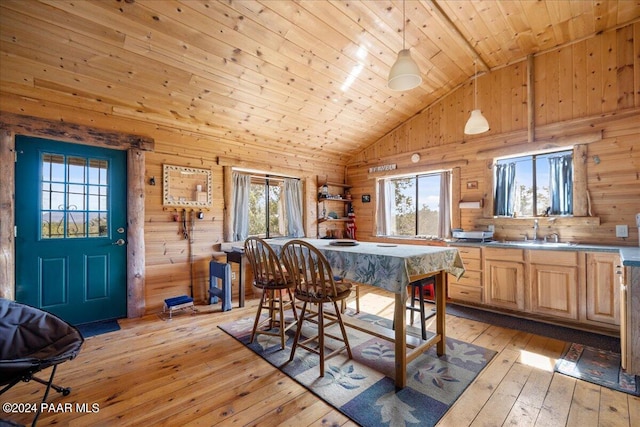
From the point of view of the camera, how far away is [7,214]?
2863 millimetres

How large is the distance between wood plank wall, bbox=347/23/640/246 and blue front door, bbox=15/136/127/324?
479cm

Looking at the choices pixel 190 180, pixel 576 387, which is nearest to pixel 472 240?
pixel 576 387

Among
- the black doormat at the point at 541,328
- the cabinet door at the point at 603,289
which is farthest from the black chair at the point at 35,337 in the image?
the cabinet door at the point at 603,289

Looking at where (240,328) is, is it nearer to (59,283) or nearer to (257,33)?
(59,283)

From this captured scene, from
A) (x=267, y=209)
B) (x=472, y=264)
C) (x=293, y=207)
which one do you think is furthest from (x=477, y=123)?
(x=267, y=209)

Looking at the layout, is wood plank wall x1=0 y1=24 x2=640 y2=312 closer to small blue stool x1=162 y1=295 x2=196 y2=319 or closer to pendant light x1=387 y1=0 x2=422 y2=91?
small blue stool x1=162 y1=295 x2=196 y2=319

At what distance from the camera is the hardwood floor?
177 cm

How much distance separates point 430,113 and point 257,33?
330cm

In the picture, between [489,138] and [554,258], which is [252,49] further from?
[554,258]

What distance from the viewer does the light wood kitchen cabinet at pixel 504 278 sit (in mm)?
3523

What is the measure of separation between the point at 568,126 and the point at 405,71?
9.29 feet

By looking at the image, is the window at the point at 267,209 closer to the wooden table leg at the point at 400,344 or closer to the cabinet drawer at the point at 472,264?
the cabinet drawer at the point at 472,264

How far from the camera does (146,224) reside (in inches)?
147

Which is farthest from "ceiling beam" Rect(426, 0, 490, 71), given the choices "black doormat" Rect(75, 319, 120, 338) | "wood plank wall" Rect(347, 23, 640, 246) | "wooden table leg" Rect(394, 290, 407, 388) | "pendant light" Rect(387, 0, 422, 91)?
"black doormat" Rect(75, 319, 120, 338)
